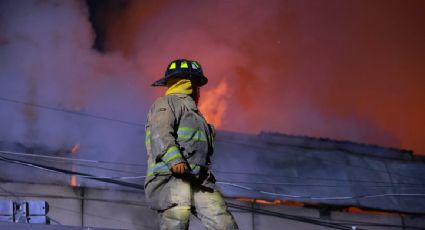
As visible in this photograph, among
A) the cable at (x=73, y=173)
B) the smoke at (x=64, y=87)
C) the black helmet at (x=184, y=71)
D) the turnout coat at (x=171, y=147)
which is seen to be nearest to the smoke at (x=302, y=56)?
the smoke at (x=64, y=87)

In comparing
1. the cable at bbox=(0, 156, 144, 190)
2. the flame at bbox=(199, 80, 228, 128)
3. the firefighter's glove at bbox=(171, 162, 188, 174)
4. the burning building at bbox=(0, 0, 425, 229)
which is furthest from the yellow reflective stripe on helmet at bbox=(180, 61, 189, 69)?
the flame at bbox=(199, 80, 228, 128)

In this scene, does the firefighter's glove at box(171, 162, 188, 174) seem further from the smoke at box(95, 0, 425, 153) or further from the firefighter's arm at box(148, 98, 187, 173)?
the smoke at box(95, 0, 425, 153)

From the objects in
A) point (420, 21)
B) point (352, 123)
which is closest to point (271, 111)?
point (352, 123)

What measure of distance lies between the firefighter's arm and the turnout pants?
0.70 feet

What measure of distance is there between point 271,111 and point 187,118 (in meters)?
8.08

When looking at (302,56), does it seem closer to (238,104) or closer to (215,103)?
(238,104)

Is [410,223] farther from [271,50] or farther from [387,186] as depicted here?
[271,50]

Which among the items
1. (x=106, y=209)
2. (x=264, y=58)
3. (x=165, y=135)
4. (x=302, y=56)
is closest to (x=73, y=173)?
(x=106, y=209)

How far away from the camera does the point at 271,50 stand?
46.0 feet

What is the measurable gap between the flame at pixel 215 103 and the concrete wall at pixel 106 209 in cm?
287

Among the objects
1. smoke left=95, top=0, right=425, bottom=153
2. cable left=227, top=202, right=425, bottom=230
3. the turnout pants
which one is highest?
smoke left=95, top=0, right=425, bottom=153

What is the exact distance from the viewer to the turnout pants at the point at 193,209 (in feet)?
16.5

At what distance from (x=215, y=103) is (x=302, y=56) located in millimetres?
2434

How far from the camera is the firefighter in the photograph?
5.01 m
